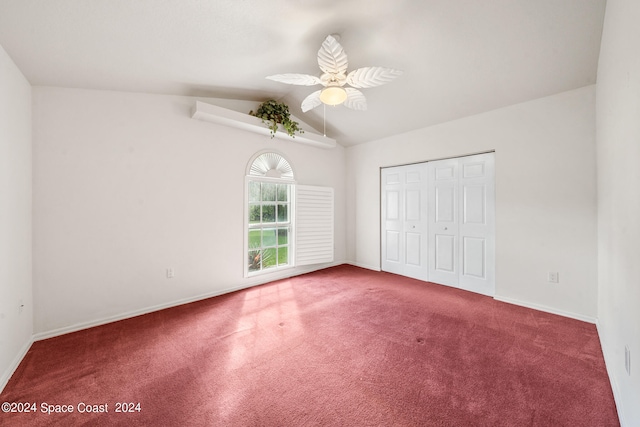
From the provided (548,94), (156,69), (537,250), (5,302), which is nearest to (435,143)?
(548,94)

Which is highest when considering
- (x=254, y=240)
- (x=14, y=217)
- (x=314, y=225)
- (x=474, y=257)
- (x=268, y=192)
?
(x=268, y=192)

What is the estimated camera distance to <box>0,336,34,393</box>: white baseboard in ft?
5.51

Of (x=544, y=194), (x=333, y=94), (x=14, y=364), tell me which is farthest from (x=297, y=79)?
(x=14, y=364)

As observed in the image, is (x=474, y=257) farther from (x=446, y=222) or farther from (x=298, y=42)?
(x=298, y=42)

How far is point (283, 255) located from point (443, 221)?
8.45 ft

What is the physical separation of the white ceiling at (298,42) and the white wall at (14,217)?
0.27 metres

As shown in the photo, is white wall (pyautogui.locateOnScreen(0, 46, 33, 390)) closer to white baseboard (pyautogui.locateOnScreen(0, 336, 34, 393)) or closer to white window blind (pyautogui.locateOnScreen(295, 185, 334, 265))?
white baseboard (pyautogui.locateOnScreen(0, 336, 34, 393))

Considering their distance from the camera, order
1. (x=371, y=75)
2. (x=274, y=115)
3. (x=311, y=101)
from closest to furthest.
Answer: (x=371, y=75)
(x=311, y=101)
(x=274, y=115)

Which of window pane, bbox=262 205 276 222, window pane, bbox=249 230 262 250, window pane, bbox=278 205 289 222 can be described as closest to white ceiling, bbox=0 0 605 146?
window pane, bbox=262 205 276 222

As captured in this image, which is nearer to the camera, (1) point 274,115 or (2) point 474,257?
(2) point 474,257

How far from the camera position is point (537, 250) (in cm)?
290

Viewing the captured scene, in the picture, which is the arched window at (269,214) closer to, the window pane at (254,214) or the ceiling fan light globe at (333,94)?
the window pane at (254,214)

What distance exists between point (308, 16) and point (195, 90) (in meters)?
1.74

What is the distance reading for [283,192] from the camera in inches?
164
